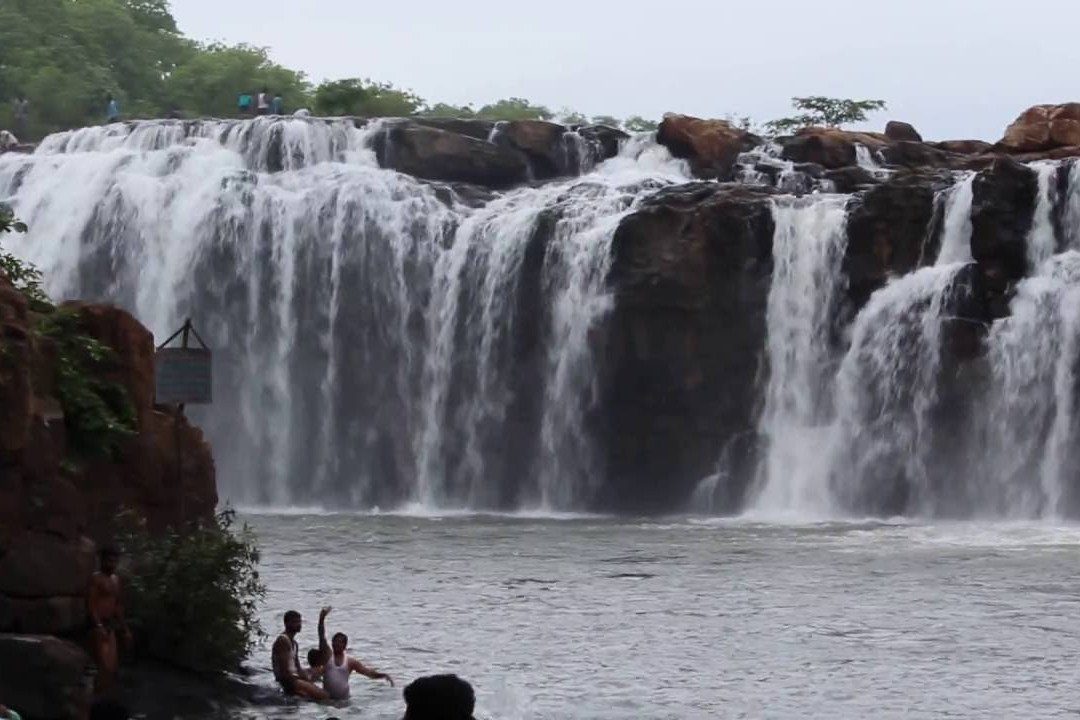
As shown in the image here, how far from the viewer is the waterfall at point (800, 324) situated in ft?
147

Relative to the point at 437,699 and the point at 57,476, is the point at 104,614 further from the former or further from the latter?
the point at 437,699

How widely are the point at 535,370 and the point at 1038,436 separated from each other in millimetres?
11350

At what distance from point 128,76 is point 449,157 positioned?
51686 mm

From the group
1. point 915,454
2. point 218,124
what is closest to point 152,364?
point 915,454

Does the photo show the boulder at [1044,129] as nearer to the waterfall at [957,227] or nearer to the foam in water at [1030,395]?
the waterfall at [957,227]

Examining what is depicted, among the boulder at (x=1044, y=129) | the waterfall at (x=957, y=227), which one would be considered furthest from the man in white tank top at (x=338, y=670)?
the boulder at (x=1044, y=129)

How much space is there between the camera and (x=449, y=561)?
32531mm

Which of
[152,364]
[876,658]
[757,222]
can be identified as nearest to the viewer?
[152,364]

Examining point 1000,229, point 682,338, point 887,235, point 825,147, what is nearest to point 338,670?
point 682,338

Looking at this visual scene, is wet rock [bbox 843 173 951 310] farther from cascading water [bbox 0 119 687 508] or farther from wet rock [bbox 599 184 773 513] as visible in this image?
cascading water [bbox 0 119 687 508]

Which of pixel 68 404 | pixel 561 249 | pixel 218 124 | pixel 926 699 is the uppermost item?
pixel 218 124

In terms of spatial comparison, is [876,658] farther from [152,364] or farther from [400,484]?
[400,484]

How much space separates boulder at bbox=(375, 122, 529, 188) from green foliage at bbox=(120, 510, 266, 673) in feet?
114

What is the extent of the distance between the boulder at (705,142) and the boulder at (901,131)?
235 inches
